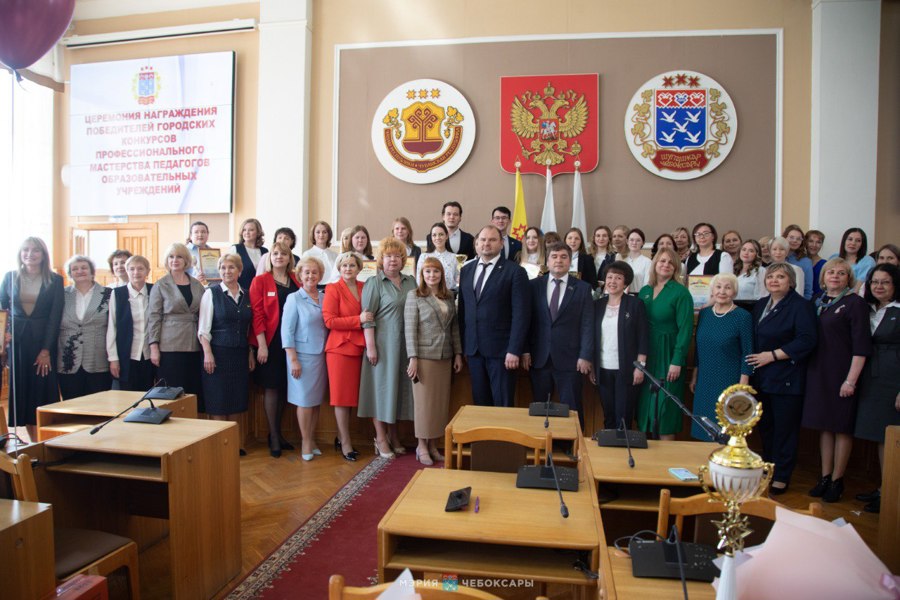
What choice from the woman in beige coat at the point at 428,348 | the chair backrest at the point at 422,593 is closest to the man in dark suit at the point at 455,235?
the woman in beige coat at the point at 428,348

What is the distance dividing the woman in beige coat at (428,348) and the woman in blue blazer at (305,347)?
0.71 metres

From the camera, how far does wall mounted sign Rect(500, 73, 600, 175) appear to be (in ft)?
23.3

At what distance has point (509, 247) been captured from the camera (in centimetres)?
589

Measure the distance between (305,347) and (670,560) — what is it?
3.42 metres

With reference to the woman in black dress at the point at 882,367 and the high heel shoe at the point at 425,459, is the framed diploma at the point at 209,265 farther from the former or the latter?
the woman in black dress at the point at 882,367

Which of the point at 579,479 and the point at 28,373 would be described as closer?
the point at 579,479

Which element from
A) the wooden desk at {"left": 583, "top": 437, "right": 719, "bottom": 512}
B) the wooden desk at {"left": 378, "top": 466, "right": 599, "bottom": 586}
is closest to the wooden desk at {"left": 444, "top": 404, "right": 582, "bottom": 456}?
the wooden desk at {"left": 583, "top": 437, "right": 719, "bottom": 512}

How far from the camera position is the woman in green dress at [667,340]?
3896 millimetres

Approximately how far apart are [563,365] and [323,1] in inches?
243

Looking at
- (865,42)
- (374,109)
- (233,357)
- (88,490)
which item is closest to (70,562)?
(88,490)

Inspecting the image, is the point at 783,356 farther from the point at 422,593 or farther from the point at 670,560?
the point at 422,593

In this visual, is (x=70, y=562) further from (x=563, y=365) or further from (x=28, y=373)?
(x=563, y=365)

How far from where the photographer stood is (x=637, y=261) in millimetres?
5602

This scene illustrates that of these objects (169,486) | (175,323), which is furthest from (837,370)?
(175,323)
